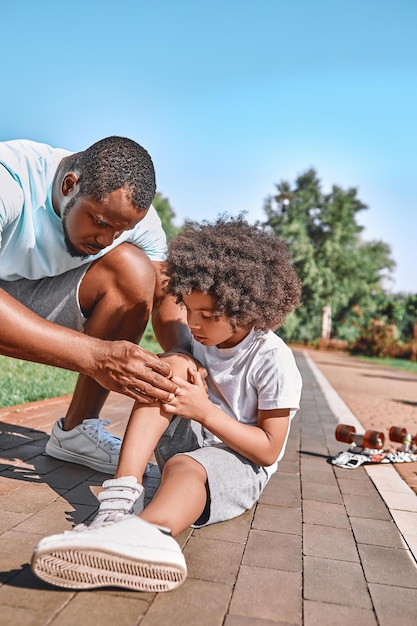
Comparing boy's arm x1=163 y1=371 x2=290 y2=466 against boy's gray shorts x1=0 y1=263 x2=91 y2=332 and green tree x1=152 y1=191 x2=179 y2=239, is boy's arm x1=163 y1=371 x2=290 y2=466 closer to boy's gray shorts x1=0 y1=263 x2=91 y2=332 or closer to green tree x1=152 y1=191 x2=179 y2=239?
boy's gray shorts x1=0 y1=263 x2=91 y2=332

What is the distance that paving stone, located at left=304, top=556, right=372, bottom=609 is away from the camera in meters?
1.76

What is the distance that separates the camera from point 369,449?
379 centimetres

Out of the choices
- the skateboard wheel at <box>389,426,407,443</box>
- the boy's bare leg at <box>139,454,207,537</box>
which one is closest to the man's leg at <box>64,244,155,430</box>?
the boy's bare leg at <box>139,454,207,537</box>

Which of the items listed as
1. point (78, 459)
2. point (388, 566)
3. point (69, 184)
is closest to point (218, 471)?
point (388, 566)

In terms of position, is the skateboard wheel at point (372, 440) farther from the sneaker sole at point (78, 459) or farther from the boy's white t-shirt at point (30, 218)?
the boy's white t-shirt at point (30, 218)

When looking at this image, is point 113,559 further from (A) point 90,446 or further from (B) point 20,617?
(A) point 90,446

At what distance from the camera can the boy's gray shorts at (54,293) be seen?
9.81 ft

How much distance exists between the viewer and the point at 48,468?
2904mm

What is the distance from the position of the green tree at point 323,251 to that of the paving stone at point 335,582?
33.2m

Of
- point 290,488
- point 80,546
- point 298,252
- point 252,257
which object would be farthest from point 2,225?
point 298,252

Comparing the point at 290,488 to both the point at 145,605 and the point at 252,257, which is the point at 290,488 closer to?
the point at 252,257

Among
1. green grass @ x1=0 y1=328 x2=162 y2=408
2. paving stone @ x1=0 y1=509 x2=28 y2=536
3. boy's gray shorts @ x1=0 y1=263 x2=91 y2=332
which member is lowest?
green grass @ x1=0 y1=328 x2=162 y2=408

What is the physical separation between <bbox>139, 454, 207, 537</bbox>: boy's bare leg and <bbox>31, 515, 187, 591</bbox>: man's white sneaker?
0.40ft

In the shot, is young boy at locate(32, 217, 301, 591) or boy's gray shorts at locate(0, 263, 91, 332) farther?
boy's gray shorts at locate(0, 263, 91, 332)
